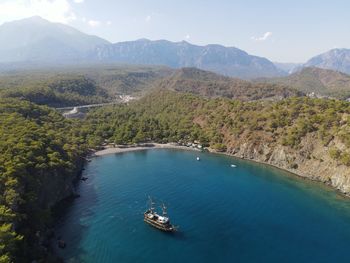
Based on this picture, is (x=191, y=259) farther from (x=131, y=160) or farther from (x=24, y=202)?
(x=131, y=160)

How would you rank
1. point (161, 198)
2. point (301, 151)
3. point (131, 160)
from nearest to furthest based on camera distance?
point (161, 198)
point (301, 151)
point (131, 160)

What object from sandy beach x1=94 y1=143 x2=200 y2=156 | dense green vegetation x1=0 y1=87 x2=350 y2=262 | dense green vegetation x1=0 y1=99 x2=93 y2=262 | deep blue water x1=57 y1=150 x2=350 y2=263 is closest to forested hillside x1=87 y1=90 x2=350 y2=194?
dense green vegetation x1=0 y1=87 x2=350 y2=262

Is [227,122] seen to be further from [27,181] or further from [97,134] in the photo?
[27,181]

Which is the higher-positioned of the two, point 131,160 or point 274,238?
point 274,238

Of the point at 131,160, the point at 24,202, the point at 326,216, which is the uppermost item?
the point at 24,202

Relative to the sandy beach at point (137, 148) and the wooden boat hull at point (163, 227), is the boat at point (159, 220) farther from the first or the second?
the sandy beach at point (137, 148)

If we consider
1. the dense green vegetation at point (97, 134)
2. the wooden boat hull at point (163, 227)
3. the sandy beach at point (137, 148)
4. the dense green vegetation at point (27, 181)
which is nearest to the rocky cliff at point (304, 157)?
the dense green vegetation at point (97, 134)

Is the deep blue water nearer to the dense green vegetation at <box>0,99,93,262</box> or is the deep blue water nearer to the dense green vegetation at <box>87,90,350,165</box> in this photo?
the dense green vegetation at <box>0,99,93,262</box>

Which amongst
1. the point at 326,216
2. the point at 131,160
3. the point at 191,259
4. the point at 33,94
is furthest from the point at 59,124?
the point at 326,216
